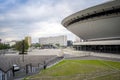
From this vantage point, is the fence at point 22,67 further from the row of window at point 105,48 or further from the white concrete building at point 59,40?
the white concrete building at point 59,40

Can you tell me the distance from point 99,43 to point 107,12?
7.05m

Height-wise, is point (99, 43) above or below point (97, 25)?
below

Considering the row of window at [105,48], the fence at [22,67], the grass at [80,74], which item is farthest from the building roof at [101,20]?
the grass at [80,74]

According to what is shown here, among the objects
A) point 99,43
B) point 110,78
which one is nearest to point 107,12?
point 99,43

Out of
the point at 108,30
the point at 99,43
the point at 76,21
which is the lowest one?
the point at 99,43

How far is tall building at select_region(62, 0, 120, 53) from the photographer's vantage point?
91.1ft

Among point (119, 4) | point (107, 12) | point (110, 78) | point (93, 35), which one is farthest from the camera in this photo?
point (93, 35)

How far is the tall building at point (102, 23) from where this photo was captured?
91.1 ft

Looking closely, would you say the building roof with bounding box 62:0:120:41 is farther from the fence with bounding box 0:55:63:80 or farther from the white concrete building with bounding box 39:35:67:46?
the white concrete building with bounding box 39:35:67:46

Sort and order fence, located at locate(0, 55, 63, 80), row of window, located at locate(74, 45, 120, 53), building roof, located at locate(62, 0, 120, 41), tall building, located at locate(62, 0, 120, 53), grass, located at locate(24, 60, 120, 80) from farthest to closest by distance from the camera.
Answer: row of window, located at locate(74, 45, 120, 53) → tall building, located at locate(62, 0, 120, 53) → building roof, located at locate(62, 0, 120, 41) → fence, located at locate(0, 55, 63, 80) → grass, located at locate(24, 60, 120, 80)

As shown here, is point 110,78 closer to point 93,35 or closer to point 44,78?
point 44,78

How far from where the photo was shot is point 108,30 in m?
32.0

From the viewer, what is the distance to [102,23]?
103 feet

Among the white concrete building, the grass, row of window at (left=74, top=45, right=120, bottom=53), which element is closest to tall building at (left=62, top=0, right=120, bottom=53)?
row of window at (left=74, top=45, right=120, bottom=53)
